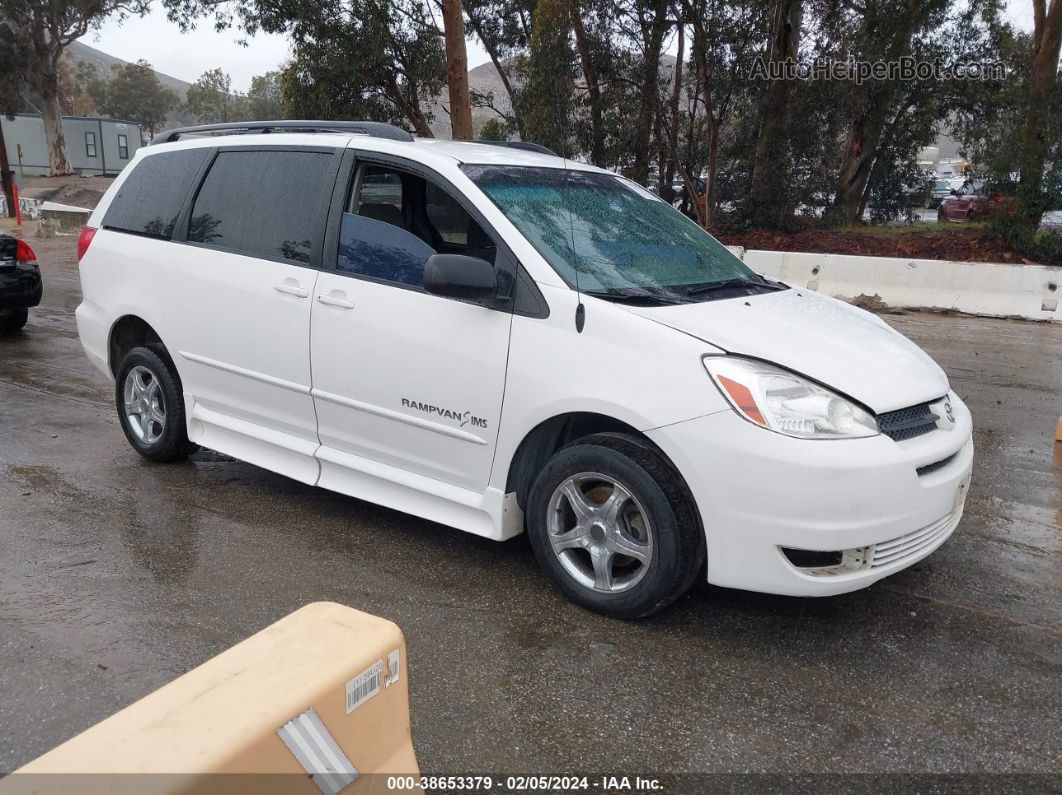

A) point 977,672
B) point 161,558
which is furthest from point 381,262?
point 977,672

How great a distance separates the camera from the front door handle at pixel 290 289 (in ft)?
15.1

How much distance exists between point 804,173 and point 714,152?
1.71 meters

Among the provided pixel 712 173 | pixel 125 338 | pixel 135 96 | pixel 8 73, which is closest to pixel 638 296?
pixel 125 338

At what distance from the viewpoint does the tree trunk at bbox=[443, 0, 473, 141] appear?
538 inches

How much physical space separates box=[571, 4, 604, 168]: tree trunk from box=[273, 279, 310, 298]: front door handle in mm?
14272

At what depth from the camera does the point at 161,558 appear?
4453 millimetres

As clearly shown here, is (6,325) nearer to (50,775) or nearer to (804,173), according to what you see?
(50,775)

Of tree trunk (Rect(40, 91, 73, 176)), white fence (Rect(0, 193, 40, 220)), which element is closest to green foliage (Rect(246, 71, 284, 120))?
tree trunk (Rect(40, 91, 73, 176))

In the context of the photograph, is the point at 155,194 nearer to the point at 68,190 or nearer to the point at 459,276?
the point at 459,276

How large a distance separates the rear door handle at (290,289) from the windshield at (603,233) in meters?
1.02

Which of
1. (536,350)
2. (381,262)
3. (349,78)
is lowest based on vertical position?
(536,350)

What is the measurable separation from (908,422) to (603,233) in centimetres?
161

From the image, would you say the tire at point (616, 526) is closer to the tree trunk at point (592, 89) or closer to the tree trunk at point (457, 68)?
the tree trunk at point (457, 68)

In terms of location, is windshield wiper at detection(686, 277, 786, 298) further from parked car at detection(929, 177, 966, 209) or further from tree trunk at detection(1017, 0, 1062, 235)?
parked car at detection(929, 177, 966, 209)
